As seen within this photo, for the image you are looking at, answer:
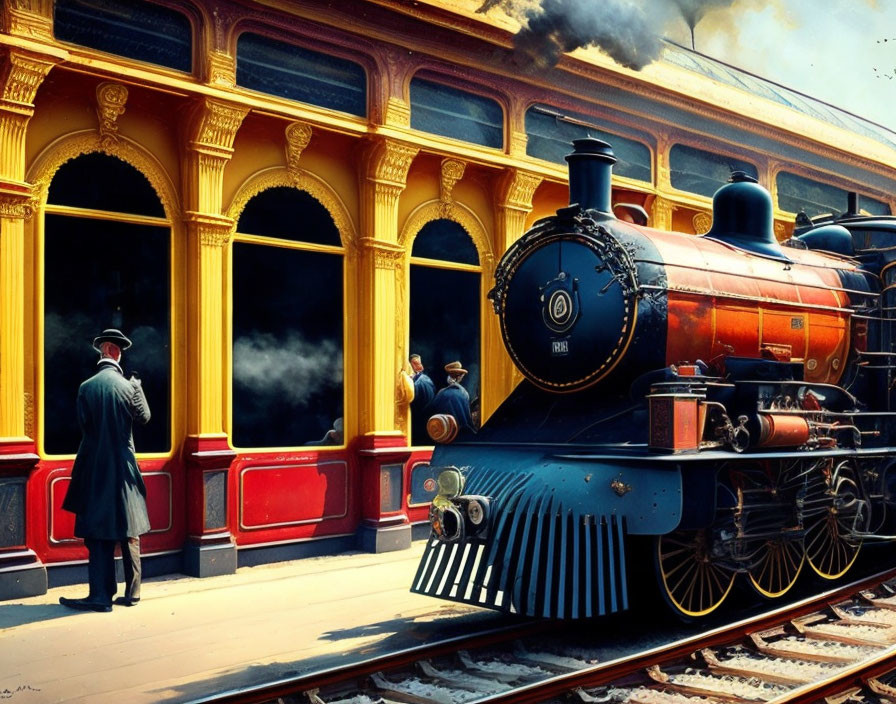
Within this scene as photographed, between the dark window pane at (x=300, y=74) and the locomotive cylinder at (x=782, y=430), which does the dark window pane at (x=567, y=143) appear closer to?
the dark window pane at (x=300, y=74)

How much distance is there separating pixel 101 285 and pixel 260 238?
1622 millimetres

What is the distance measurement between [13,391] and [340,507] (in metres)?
3.36

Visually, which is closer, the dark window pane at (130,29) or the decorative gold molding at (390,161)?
the dark window pane at (130,29)

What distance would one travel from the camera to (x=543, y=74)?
11.3m

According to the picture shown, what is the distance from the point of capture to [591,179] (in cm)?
745

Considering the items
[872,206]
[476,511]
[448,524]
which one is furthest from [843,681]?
[872,206]

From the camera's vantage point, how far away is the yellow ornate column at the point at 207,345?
8734 millimetres

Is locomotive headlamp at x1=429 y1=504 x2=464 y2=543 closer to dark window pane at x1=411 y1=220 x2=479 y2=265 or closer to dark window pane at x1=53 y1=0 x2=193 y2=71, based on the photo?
dark window pane at x1=411 y1=220 x2=479 y2=265

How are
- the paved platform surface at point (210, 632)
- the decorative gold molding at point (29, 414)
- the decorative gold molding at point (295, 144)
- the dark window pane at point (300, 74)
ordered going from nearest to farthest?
the paved platform surface at point (210, 632), the decorative gold molding at point (29, 414), the dark window pane at point (300, 74), the decorative gold molding at point (295, 144)

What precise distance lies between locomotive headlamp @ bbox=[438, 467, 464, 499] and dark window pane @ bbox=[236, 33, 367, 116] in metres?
4.26

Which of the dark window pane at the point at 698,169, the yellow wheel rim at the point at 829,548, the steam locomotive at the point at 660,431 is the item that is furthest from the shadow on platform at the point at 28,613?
the dark window pane at the point at 698,169

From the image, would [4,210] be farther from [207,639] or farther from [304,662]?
[304,662]

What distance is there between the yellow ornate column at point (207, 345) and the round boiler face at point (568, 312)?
2.83 meters

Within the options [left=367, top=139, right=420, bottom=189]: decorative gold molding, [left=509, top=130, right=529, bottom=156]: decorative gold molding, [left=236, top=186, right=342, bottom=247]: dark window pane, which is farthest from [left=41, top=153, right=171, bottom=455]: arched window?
[left=509, top=130, right=529, bottom=156]: decorative gold molding
